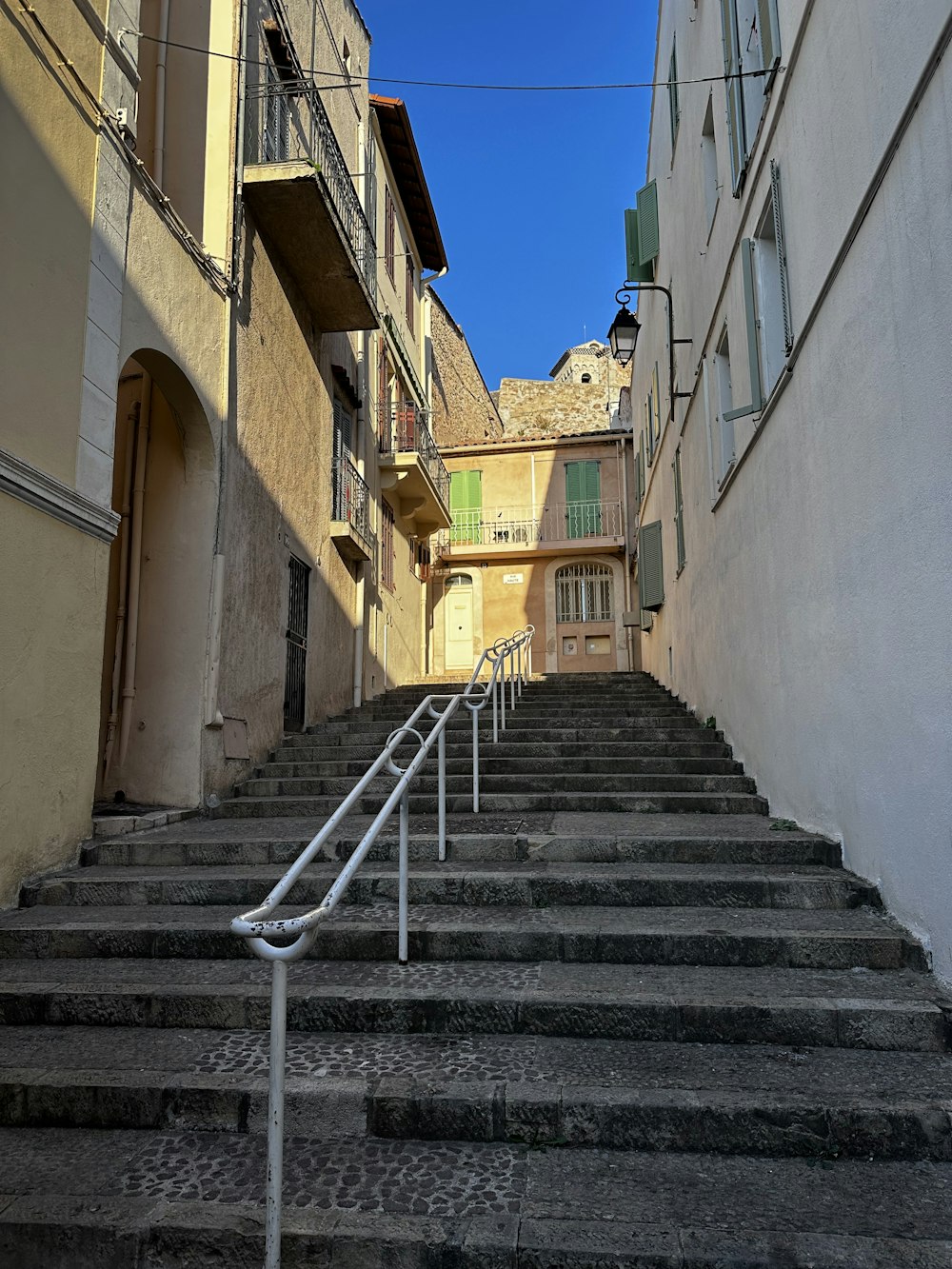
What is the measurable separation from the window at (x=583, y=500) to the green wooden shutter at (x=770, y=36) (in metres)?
15.4

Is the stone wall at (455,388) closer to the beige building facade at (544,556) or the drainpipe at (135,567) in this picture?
the beige building facade at (544,556)

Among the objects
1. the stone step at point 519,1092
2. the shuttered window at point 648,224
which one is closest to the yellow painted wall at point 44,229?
the stone step at point 519,1092

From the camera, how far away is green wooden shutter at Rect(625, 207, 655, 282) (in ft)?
44.8

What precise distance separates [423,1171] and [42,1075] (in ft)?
4.66

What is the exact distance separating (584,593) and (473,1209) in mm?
18911

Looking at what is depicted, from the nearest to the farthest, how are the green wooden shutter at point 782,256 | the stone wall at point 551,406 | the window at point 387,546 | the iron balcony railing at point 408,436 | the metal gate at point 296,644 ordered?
the green wooden shutter at point 782,256 < the metal gate at point 296,644 < the window at point 387,546 < the iron balcony railing at point 408,436 < the stone wall at point 551,406

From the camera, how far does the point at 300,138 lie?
9641 mm

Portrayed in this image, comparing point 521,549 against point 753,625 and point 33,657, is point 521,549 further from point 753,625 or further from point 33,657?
point 33,657

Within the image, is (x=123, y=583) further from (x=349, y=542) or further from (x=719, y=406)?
(x=719, y=406)

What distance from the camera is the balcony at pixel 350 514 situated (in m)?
11.1

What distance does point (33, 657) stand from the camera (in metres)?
4.91

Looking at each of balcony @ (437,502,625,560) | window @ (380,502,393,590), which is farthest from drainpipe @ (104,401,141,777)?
balcony @ (437,502,625,560)

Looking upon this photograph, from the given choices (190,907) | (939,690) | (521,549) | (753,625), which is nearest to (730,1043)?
(939,690)

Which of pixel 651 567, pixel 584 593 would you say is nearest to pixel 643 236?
pixel 651 567
